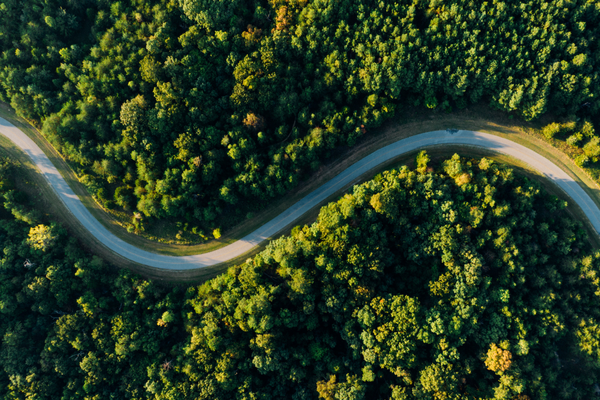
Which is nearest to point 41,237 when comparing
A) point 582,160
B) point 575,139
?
point 575,139

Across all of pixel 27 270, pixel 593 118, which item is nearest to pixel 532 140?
pixel 593 118

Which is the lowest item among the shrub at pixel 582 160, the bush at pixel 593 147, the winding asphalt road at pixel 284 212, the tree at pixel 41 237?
the tree at pixel 41 237

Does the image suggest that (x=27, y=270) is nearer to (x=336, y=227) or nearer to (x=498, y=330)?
(x=336, y=227)

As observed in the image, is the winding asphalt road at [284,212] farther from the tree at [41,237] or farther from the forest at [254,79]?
the forest at [254,79]

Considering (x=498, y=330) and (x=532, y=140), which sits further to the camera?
(x=532, y=140)

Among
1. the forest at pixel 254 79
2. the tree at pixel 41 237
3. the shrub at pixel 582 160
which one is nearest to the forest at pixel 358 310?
the tree at pixel 41 237

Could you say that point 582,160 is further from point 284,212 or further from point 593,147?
point 284,212
